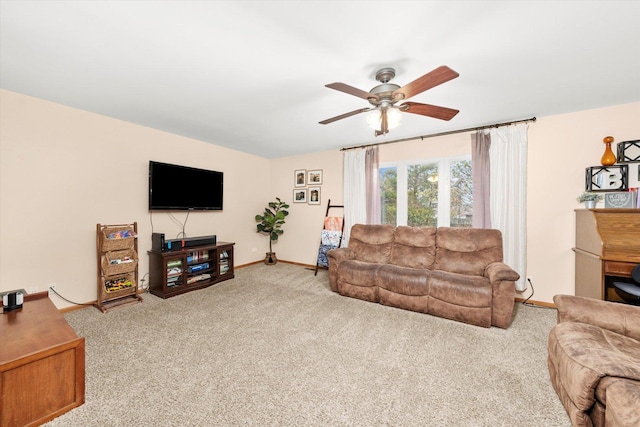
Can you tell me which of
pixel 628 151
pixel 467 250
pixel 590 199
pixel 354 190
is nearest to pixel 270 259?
pixel 354 190

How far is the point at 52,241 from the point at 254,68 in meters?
2.95

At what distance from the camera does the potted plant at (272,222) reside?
509 cm

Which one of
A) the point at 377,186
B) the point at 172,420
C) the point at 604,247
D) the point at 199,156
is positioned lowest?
the point at 172,420

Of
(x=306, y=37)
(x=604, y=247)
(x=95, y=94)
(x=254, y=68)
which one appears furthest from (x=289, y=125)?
(x=604, y=247)

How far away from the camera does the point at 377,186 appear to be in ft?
13.7

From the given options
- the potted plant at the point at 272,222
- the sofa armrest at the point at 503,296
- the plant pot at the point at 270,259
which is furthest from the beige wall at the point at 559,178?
the plant pot at the point at 270,259

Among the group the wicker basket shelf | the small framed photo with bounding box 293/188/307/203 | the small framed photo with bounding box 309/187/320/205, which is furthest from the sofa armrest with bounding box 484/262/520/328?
the wicker basket shelf

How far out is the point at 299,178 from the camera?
17.0 ft

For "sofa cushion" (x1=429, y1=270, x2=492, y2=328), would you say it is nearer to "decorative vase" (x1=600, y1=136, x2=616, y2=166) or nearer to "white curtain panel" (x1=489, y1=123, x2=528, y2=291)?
"white curtain panel" (x1=489, y1=123, x2=528, y2=291)

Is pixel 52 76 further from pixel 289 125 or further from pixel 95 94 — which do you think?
pixel 289 125

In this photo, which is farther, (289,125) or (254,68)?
(289,125)

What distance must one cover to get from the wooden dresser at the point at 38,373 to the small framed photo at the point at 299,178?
4.01 metres

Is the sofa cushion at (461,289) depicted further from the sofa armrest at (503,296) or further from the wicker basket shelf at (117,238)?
the wicker basket shelf at (117,238)

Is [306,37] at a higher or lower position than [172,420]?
higher
